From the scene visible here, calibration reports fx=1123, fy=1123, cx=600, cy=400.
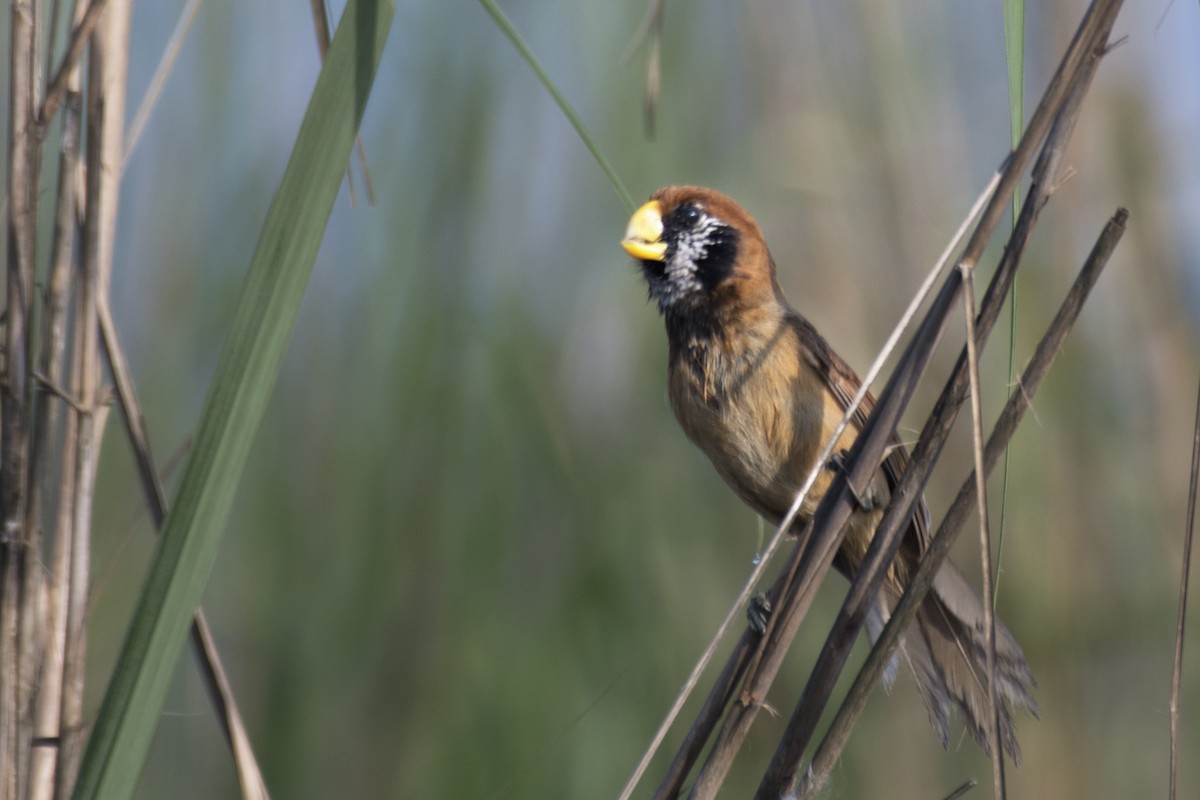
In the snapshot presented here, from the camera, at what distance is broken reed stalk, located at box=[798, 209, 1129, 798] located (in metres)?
1.23

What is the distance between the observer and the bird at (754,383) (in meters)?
2.21

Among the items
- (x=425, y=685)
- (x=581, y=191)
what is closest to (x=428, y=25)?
(x=581, y=191)

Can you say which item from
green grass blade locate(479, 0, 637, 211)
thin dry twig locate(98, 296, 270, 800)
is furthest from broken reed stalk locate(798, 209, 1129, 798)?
thin dry twig locate(98, 296, 270, 800)

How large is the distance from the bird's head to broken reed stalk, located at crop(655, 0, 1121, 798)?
1.05m

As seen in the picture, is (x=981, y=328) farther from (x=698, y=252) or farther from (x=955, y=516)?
(x=698, y=252)

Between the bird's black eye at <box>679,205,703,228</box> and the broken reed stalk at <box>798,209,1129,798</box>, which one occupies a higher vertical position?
the bird's black eye at <box>679,205,703,228</box>

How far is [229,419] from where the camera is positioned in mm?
1064

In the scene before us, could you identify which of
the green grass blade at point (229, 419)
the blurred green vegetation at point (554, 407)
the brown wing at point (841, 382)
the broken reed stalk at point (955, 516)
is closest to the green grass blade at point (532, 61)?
the green grass blade at point (229, 419)

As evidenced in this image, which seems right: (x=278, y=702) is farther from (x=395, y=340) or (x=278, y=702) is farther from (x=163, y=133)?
(x=163, y=133)

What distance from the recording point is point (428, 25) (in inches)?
118

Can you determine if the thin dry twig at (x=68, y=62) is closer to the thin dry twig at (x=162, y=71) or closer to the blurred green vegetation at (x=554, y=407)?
the thin dry twig at (x=162, y=71)

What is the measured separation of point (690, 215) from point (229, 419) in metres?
1.56

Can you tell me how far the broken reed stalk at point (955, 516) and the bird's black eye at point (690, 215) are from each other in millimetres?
1241

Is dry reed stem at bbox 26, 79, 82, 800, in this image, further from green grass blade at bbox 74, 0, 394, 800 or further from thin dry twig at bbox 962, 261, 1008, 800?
thin dry twig at bbox 962, 261, 1008, 800
